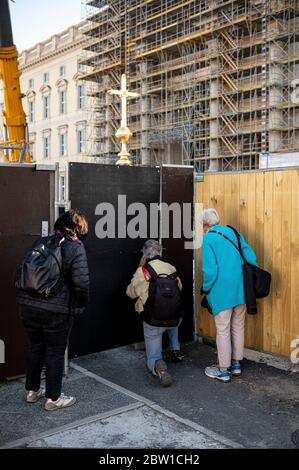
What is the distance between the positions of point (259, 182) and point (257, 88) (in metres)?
24.0

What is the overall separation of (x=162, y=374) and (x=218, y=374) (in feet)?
2.14

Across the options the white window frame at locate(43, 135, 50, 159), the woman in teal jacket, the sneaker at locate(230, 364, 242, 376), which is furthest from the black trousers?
the white window frame at locate(43, 135, 50, 159)

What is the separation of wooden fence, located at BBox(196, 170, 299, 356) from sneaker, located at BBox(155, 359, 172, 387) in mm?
1371

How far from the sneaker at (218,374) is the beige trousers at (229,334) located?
8 cm

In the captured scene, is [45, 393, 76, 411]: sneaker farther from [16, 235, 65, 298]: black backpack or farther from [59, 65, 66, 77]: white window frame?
[59, 65, 66, 77]: white window frame

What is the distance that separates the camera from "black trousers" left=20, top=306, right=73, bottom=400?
450 centimetres

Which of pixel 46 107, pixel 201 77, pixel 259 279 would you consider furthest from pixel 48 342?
pixel 46 107

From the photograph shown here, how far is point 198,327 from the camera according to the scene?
22.9ft

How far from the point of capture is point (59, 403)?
186 inches

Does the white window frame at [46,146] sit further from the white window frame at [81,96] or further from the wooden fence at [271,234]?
the wooden fence at [271,234]

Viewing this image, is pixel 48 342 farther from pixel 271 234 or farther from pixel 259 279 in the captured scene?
pixel 271 234

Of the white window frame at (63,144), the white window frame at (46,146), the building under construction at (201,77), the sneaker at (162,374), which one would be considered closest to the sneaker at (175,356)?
the sneaker at (162,374)

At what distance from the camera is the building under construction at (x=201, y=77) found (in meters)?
27.8
